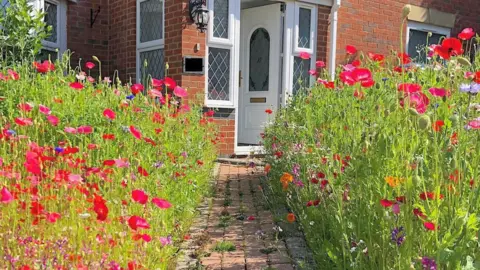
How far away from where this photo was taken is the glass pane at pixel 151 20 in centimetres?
689

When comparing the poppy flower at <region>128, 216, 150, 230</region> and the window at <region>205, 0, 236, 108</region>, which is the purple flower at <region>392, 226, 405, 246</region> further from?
the window at <region>205, 0, 236, 108</region>

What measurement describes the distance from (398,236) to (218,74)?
521 centimetres

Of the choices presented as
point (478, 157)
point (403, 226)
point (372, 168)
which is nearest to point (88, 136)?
point (372, 168)

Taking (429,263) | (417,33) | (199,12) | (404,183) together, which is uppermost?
(417,33)

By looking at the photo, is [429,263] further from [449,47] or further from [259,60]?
[259,60]

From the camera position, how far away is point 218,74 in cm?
666

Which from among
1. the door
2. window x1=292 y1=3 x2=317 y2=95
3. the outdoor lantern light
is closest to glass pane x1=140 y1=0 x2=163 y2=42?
the outdoor lantern light

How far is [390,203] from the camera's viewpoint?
164cm

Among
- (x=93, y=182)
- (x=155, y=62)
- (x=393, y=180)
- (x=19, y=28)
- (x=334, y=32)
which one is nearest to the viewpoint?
(x=393, y=180)

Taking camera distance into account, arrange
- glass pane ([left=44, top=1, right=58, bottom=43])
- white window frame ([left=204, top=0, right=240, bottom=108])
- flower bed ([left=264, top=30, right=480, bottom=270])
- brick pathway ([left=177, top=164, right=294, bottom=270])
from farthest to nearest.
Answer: glass pane ([left=44, top=1, right=58, bottom=43])
white window frame ([left=204, top=0, right=240, bottom=108])
brick pathway ([left=177, top=164, right=294, bottom=270])
flower bed ([left=264, top=30, right=480, bottom=270])

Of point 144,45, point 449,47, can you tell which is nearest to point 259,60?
point 144,45

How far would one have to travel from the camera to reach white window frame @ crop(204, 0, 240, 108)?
645 centimetres

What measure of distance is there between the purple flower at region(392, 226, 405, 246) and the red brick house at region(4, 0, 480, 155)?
15.0 feet

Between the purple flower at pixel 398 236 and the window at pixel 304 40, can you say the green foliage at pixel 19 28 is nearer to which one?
the window at pixel 304 40
